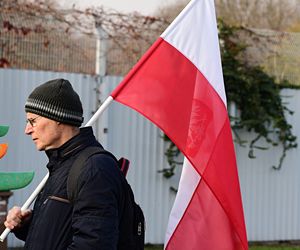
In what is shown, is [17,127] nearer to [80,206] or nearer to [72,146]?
[72,146]

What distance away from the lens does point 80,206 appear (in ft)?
11.2

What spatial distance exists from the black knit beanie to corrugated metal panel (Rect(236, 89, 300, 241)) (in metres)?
6.95

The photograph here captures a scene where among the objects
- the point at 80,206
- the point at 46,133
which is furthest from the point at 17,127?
the point at 80,206

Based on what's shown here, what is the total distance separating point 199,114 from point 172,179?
523 centimetres

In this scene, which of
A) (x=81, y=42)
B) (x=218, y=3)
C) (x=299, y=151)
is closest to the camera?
(x=81, y=42)

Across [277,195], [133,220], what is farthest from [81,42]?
[133,220]

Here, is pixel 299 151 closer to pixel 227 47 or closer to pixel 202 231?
→ pixel 227 47

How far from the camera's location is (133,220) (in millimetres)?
3686

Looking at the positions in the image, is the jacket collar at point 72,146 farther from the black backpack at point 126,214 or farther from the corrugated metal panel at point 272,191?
the corrugated metal panel at point 272,191

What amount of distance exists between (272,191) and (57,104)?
24.6 ft

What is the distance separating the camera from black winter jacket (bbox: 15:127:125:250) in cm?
337

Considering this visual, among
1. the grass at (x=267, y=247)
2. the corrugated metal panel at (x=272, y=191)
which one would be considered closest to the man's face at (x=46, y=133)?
the grass at (x=267, y=247)

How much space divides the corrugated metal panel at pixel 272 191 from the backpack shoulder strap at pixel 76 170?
7.05m

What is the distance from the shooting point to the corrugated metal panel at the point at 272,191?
34.8 feet
